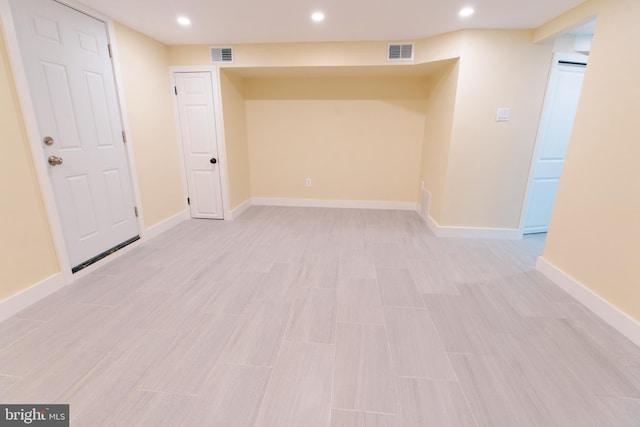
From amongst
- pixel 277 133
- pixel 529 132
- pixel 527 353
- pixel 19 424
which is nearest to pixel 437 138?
pixel 529 132

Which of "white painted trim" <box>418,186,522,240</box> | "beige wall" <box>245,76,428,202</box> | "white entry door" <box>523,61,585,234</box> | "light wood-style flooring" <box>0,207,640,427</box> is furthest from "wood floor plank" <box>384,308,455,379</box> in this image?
"beige wall" <box>245,76,428,202</box>

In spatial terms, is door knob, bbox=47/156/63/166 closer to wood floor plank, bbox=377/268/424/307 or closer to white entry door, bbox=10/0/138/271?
white entry door, bbox=10/0/138/271

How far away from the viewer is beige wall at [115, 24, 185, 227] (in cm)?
300

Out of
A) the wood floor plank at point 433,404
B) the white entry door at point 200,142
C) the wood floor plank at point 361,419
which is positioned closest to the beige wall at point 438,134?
the wood floor plank at point 433,404

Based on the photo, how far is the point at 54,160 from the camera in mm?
2229

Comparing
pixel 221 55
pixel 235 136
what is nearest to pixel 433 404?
pixel 235 136

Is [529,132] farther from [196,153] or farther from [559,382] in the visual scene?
[196,153]

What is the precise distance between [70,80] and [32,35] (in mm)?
356

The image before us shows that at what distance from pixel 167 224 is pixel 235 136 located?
5.24 ft

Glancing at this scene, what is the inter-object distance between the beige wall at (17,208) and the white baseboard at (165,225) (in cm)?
115

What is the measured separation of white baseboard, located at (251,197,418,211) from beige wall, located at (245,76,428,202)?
86 mm

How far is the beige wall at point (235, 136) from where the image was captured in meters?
3.85

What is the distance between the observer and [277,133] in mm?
4562

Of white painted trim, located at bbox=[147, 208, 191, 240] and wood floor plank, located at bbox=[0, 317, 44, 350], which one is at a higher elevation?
white painted trim, located at bbox=[147, 208, 191, 240]
